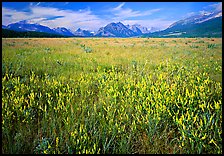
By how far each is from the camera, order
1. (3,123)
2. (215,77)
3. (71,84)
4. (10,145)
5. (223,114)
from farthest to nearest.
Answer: (215,77)
(71,84)
(223,114)
(3,123)
(10,145)

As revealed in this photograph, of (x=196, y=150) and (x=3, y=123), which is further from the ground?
(x=3, y=123)

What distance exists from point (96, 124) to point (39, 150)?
890mm

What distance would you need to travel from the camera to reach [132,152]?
254cm

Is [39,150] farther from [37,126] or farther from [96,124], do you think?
[96,124]

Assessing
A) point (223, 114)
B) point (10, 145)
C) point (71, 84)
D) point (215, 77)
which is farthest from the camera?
point (215, 77)

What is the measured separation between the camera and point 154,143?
2562 mm

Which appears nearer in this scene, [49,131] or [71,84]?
[49,131]

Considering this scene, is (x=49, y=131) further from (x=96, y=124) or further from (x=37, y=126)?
(x=96, y=124)

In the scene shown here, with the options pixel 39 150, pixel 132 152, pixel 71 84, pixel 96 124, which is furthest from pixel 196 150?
pixel 71 84

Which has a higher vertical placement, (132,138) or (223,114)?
(223,114)

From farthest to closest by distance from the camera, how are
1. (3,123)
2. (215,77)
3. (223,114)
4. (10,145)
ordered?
(215,77)
(223,114)
(3,123)
(10,145)

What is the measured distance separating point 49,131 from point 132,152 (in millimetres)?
1240

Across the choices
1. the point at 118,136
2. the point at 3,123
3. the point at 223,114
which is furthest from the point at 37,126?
the point at 223,114

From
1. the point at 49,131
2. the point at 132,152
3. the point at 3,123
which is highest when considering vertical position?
the point at 3,123
